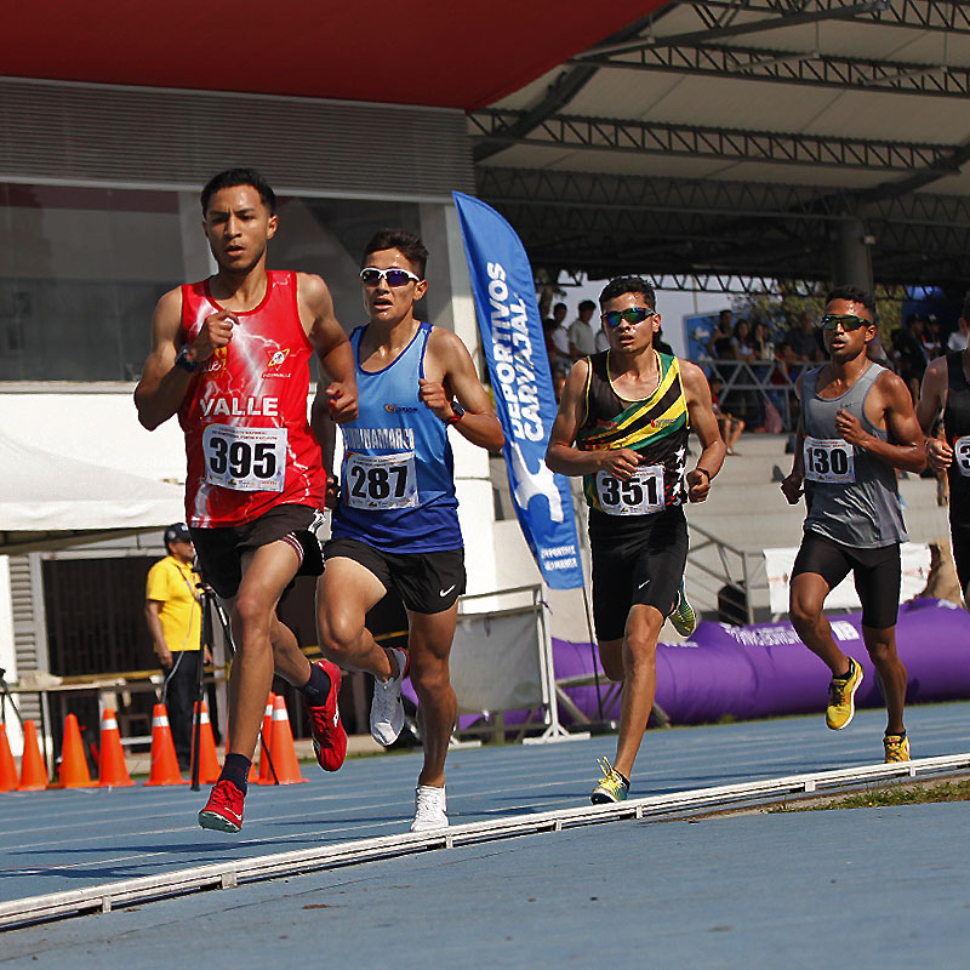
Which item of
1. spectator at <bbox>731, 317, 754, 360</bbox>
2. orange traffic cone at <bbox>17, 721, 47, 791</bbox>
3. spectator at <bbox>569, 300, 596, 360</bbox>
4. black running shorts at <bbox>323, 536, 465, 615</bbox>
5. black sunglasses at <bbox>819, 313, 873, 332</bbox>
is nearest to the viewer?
black running shorts at <bbox>323, 536, 465, 615</bbox>

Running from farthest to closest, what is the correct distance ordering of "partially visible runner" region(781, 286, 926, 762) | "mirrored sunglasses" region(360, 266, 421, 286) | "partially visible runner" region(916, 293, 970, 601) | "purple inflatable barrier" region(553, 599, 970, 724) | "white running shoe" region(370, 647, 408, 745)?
"purple inflatable barrier" region(553, 599, 970, 724) < "partially visible runner" region(781, 286, 926, 762) < "partially visible runner" region(916, 293, 970, 601) < "white running shoe" region(370, 647, 408, 745) < "mirrored sunglasses" region(360, 266, 421, 286)

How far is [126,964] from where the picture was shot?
3.59 m

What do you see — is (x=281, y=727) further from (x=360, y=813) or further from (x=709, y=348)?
(x=709, y=348)

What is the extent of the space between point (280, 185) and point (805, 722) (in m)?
9.78

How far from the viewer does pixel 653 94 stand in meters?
27.6

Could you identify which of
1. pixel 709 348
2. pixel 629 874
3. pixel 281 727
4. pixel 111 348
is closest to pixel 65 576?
pixel 111 348

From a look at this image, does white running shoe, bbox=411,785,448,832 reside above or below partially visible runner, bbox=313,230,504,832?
below

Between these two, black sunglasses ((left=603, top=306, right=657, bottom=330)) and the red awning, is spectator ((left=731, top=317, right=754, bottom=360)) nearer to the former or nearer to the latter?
the red awning

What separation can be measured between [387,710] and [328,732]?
0.46 m

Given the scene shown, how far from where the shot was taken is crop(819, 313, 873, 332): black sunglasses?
8805 mm

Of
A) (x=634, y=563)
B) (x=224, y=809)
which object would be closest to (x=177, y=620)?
(x=634, y=563)

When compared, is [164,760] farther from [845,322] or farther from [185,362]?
[185,362]

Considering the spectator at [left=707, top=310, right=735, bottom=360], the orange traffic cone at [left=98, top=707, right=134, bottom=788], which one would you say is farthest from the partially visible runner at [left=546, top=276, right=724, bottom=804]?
the spectator at [left=707, top=310, right=735, bottom=360]

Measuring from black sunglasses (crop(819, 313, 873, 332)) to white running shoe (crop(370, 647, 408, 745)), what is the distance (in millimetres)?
3076
